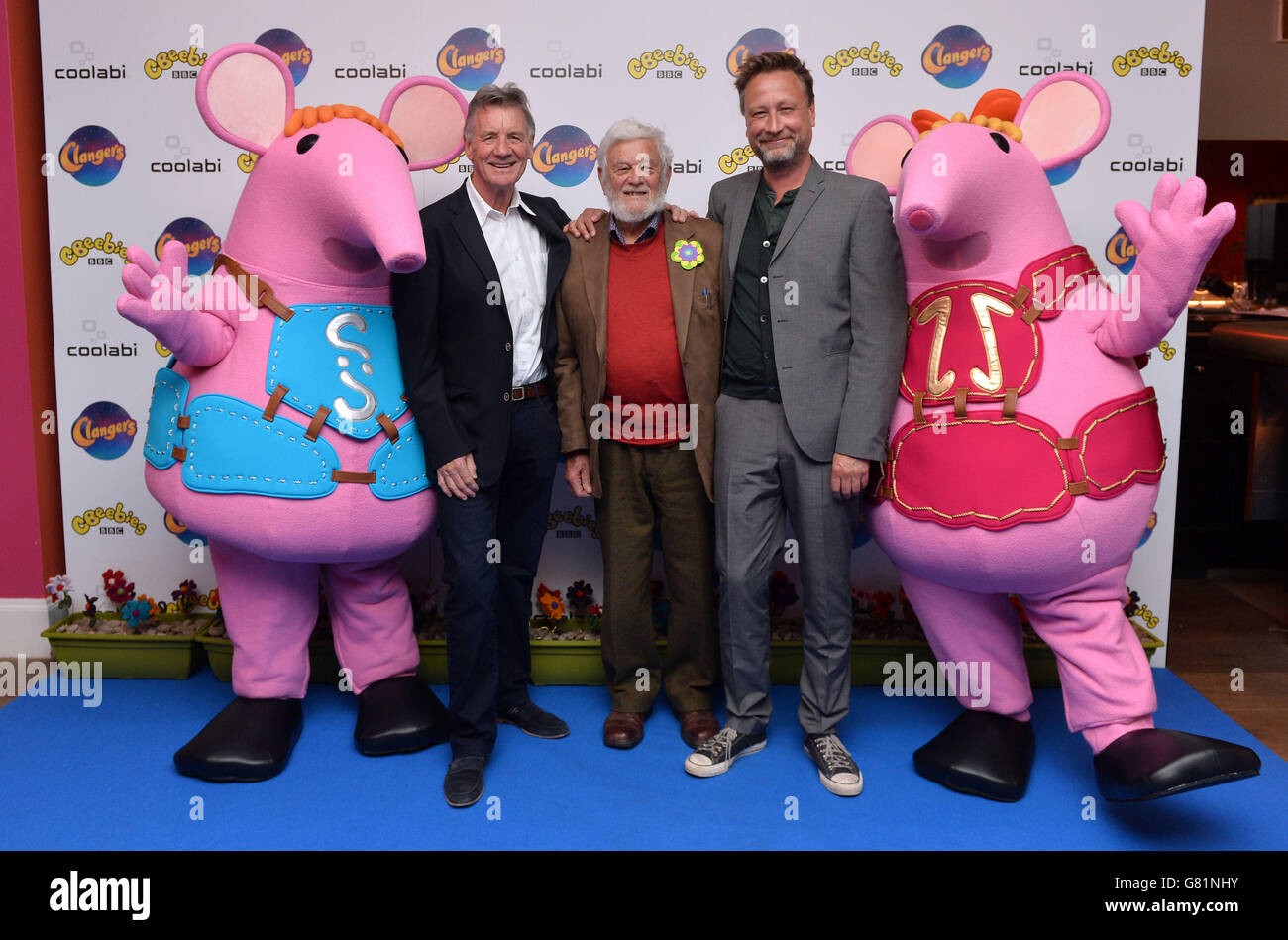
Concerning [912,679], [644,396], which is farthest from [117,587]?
[912,679]

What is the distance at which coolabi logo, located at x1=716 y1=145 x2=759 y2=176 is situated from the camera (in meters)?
3.29

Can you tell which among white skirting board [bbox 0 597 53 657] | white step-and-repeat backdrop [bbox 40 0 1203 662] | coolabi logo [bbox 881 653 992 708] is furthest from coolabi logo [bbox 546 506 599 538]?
white skirting board [bbox 0 597 53 657]

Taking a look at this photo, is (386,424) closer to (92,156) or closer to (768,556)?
(768,556)

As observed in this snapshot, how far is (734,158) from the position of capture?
330 cm

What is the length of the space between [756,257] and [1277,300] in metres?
3.90

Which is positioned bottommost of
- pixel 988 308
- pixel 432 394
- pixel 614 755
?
pixel 614 755

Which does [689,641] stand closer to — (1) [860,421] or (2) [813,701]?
(2) [813,701]

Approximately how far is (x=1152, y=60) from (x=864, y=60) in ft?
3.00

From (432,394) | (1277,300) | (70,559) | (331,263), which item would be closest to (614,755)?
(432,394)

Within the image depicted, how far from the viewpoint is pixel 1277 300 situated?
5.14m

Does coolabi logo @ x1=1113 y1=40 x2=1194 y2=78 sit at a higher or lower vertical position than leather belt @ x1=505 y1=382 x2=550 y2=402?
higher

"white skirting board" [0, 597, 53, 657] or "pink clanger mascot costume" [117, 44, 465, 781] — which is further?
"white skirting board" [0, 597, 53, 657]

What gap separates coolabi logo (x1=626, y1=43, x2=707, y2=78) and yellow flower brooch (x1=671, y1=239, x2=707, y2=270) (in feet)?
2.94

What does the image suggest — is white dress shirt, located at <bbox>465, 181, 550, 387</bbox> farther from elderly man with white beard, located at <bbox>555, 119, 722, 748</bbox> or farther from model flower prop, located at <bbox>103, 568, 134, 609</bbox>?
model flower prop, located at <bbox>103, 568, 134, 609</bbox>
